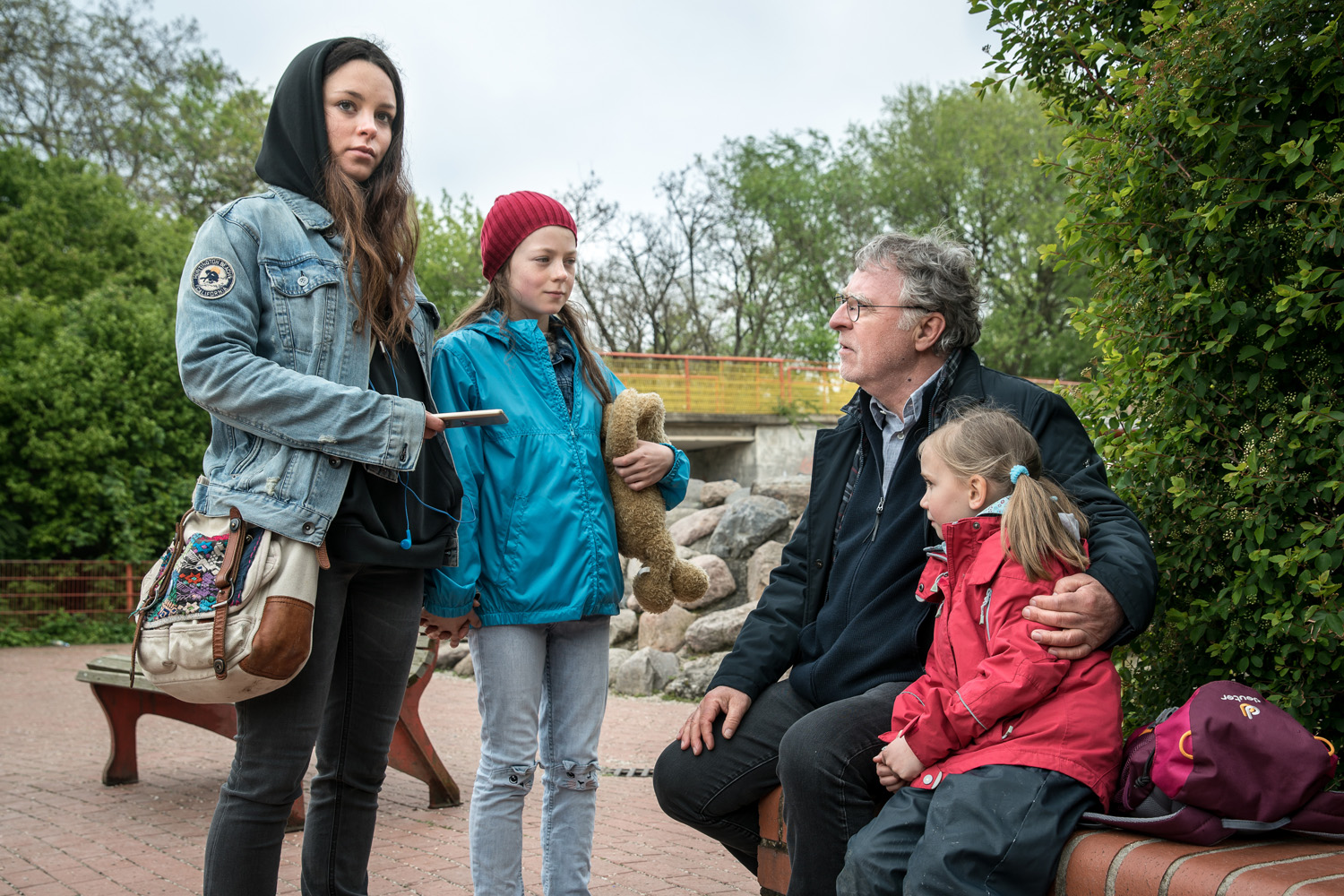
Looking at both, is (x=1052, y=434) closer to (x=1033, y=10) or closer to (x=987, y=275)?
(x=1033, y=10)

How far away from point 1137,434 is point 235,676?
7.62 feet

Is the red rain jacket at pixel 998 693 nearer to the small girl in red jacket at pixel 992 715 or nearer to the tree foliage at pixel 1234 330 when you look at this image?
the small girl in red jacket at pixel 992 715

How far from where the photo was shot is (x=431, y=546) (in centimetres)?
254

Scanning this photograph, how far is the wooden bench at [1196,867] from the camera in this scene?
5.42ft

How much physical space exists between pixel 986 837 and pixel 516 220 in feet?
6.59

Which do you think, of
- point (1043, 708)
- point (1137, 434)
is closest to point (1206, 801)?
point (1043, 708)

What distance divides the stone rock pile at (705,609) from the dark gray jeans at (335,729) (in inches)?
219

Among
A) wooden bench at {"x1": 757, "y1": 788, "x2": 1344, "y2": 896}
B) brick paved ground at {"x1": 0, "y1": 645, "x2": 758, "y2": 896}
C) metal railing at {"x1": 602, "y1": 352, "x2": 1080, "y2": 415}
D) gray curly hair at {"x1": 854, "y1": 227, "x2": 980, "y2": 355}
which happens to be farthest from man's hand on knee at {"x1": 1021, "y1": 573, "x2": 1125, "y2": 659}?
metal railing at {"x1": 602, "y1": 352, "x2": 1080, "y2": 415}

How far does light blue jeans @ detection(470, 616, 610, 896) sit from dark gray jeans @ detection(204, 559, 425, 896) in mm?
259

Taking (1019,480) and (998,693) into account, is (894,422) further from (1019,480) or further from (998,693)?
(998,693)

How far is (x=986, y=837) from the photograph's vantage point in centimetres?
191

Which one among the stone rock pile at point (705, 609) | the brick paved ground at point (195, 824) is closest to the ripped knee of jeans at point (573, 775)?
the brick paved ground at point (195, 824)

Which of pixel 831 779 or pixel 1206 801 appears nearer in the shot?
pixel 1206 801

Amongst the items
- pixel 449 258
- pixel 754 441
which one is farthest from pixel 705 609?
pixel 449 258
